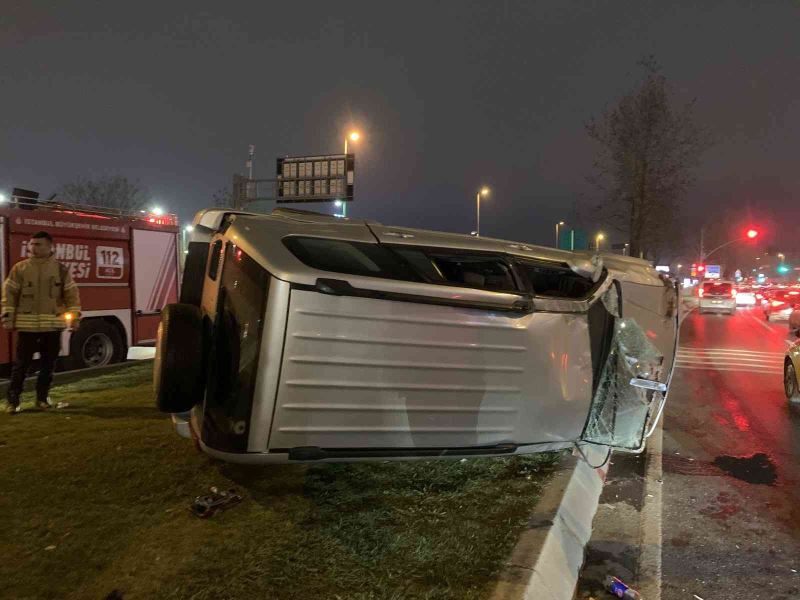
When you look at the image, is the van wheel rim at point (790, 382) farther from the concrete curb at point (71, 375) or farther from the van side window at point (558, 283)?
the concrete curb at point (71, 375)

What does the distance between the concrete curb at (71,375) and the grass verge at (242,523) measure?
8.00 feet

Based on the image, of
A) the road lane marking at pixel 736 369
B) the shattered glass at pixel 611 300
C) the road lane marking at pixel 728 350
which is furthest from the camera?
the road lane marking at pixel 728 350

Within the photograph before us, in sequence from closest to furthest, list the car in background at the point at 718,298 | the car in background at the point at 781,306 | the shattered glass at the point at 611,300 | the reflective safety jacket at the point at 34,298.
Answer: the shattered glass at the point at 611,300 < the reflective safety jacket at the point at 34,298 < the car in background at the point at 781,306 < the car in background at the point at 718,298

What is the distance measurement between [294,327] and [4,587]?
6.03ft

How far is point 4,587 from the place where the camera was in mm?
2742

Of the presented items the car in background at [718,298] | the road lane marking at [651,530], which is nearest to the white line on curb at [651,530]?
the road lane marking at [651,530]

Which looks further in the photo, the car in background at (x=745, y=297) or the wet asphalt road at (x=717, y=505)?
the car in background at (x=745, y=297)

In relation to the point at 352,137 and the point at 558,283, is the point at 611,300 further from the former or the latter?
the point at 352,137

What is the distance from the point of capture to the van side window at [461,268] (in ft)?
10.8

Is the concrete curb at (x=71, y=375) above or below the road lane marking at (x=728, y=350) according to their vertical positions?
below

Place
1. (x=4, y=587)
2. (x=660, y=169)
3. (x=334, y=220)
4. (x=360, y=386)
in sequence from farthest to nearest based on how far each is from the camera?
(x=660, y=169) → (x=334, y=220) → (x=360, y=386) → (x=4, y=587)

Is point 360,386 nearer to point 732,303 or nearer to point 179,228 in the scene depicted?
point 179,228

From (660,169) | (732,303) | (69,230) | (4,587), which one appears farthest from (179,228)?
(732,303)

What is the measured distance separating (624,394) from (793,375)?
5306 millimetres
